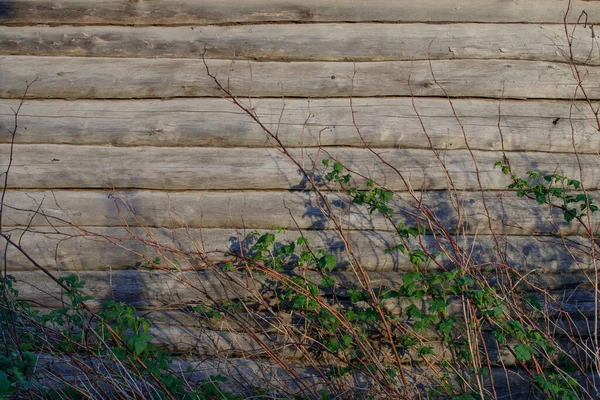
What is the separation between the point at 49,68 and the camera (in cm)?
429

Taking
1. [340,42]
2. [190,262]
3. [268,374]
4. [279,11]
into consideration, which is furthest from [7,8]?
[268,374]

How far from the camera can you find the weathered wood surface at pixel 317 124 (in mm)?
4117

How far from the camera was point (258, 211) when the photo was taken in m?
4.08

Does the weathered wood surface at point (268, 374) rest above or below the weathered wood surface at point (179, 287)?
below

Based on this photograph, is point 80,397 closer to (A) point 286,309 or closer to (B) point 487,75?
(A) point 286,309

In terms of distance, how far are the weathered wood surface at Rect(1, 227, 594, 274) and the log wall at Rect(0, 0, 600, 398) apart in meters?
0.01

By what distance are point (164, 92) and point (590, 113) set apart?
9.02 ft

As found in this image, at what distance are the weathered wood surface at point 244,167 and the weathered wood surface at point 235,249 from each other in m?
0.31

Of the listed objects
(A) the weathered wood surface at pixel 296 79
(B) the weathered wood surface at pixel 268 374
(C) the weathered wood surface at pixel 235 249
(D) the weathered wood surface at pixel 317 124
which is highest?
(A) the weathered wood surface at pixel 296 79

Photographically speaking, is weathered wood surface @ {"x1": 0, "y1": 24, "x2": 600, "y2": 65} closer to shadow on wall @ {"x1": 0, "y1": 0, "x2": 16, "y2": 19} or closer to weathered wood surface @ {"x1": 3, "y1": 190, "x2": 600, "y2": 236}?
shadow on wall @ {"x1": 0, "y1": 0, "x2": 16, "y2": 19}

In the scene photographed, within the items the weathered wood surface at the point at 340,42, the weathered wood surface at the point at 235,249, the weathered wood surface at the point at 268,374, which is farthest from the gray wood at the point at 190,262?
the weathered wood surface at the point at 340,42

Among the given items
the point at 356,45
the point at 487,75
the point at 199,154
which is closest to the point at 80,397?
the point at 199,154

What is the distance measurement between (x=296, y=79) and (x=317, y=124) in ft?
1.08

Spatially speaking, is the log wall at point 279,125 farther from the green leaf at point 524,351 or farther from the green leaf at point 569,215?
the green leaf at point 524,351
